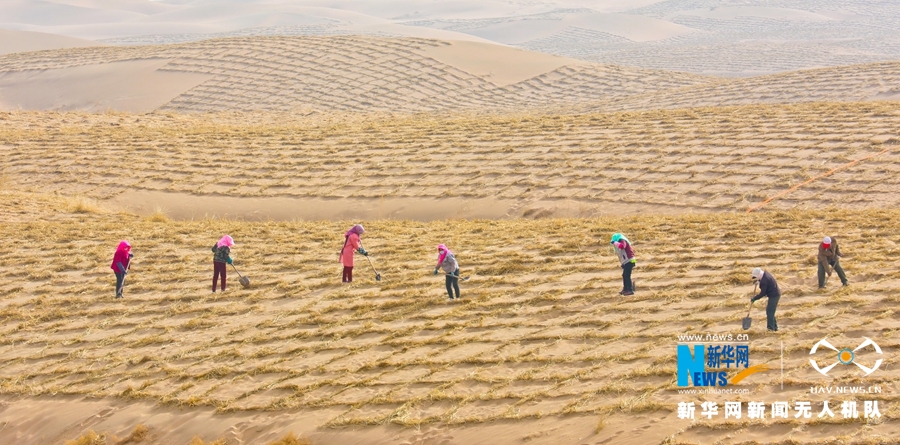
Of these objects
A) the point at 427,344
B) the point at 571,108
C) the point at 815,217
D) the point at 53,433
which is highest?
the point at 571,108

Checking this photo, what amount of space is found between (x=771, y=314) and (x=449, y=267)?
4.32m

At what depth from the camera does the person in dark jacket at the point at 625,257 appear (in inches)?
460

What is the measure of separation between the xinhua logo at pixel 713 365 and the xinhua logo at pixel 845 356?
0.62 metres

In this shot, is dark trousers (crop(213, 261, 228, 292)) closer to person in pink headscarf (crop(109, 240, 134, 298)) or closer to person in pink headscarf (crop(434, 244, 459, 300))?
person in pink headscarf (crop(109, 240, 134, 298))

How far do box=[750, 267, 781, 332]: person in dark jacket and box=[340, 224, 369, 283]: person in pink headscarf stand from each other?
17.9 ft

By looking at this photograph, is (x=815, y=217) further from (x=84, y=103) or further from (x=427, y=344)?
(x=84, y=103)

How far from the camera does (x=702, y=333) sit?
10938 mm

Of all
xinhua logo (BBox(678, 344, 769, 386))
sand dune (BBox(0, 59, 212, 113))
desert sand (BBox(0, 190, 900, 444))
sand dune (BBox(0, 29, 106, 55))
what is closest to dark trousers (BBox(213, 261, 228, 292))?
desert sand (BBox(0, 190, 900, 444))

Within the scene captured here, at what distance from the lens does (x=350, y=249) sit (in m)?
13.3

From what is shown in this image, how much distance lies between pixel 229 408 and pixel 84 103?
35049 millimetres

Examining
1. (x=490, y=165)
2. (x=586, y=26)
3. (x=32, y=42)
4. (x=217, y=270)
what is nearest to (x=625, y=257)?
(x=217, y=270)

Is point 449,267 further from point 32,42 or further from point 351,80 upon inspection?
point 32,42

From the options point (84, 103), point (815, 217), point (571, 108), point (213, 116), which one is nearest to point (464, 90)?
point (571, 108)

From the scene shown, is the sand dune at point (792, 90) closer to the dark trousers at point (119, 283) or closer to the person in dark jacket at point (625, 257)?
the person in dark jacket at point (625, 257)
